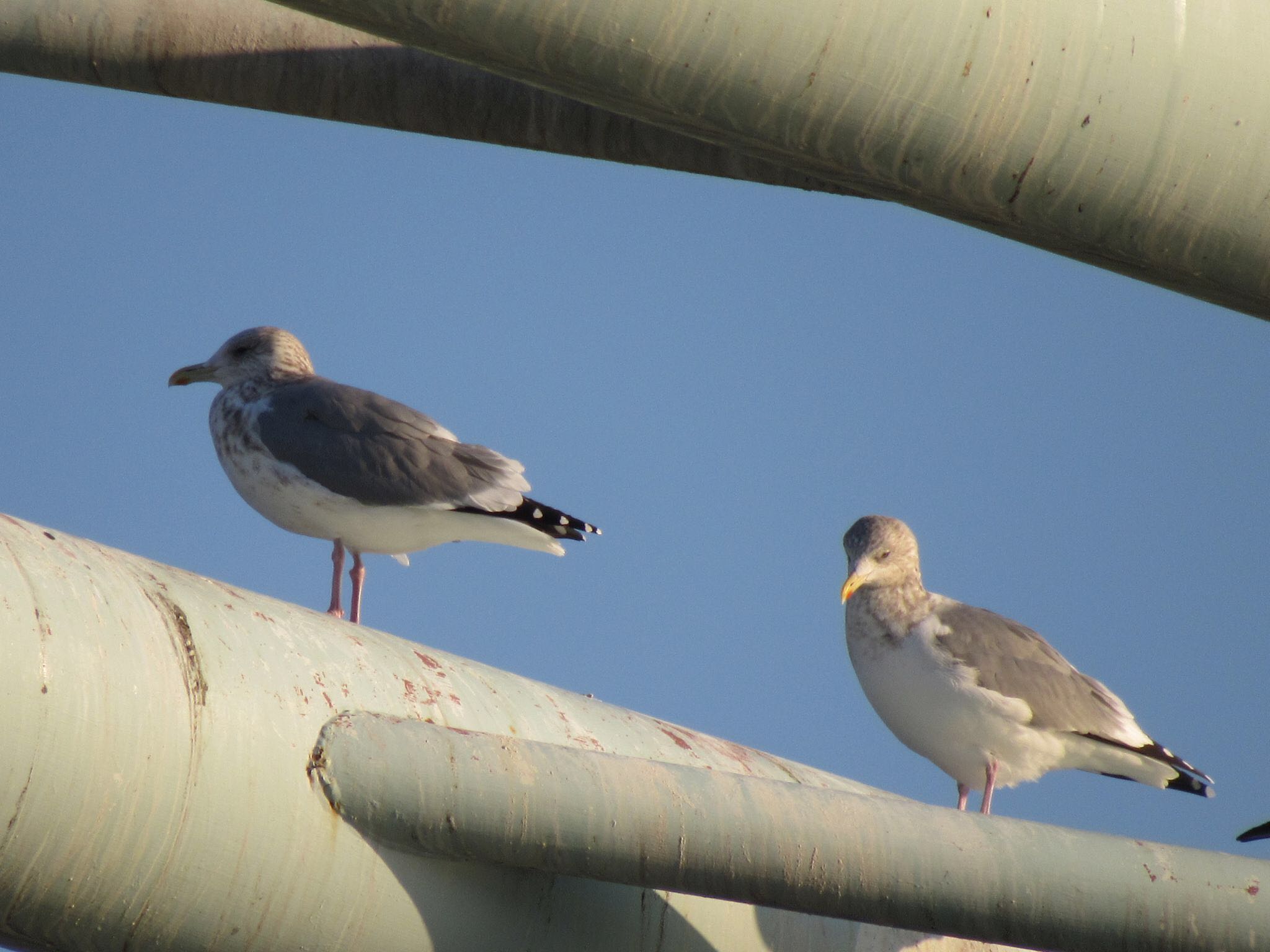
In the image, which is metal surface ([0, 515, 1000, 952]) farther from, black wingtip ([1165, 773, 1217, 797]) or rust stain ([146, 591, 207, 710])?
black wingtip ([1165, 773, 1217, 797])

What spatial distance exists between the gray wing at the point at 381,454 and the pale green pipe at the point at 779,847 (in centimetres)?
413

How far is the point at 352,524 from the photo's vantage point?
652cm

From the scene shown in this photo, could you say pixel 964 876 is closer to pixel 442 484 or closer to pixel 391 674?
pixel 391 674

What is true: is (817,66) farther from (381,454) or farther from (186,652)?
(381,454)

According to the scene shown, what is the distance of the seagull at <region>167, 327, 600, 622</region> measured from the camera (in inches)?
254

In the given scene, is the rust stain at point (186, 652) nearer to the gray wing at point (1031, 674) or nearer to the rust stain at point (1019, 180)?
the rust stain at point (1019, 180)

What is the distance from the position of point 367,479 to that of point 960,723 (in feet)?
8.47

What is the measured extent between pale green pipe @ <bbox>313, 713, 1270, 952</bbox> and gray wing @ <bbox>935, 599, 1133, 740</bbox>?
3.68 metres

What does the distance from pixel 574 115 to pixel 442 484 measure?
122 inches

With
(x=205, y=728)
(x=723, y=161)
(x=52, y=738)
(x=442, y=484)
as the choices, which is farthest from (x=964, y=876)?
(x=442, y=484)

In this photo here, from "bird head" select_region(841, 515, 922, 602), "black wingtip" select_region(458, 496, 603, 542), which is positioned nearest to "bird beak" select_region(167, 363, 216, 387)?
"black wingtip" select_region(458, 496, 603, 542)

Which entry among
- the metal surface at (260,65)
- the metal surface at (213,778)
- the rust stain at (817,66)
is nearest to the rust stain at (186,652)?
the metal surface at (213,778)

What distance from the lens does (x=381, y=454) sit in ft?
21.5

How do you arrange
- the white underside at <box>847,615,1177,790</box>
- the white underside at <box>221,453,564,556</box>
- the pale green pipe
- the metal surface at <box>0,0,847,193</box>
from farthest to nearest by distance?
the white underside at <box>221,453,564,556</box> < the white underside at <box>847,615,1177,790</box> < the metal surface at <box>0,0,847,193</box> < the pale green pipe
